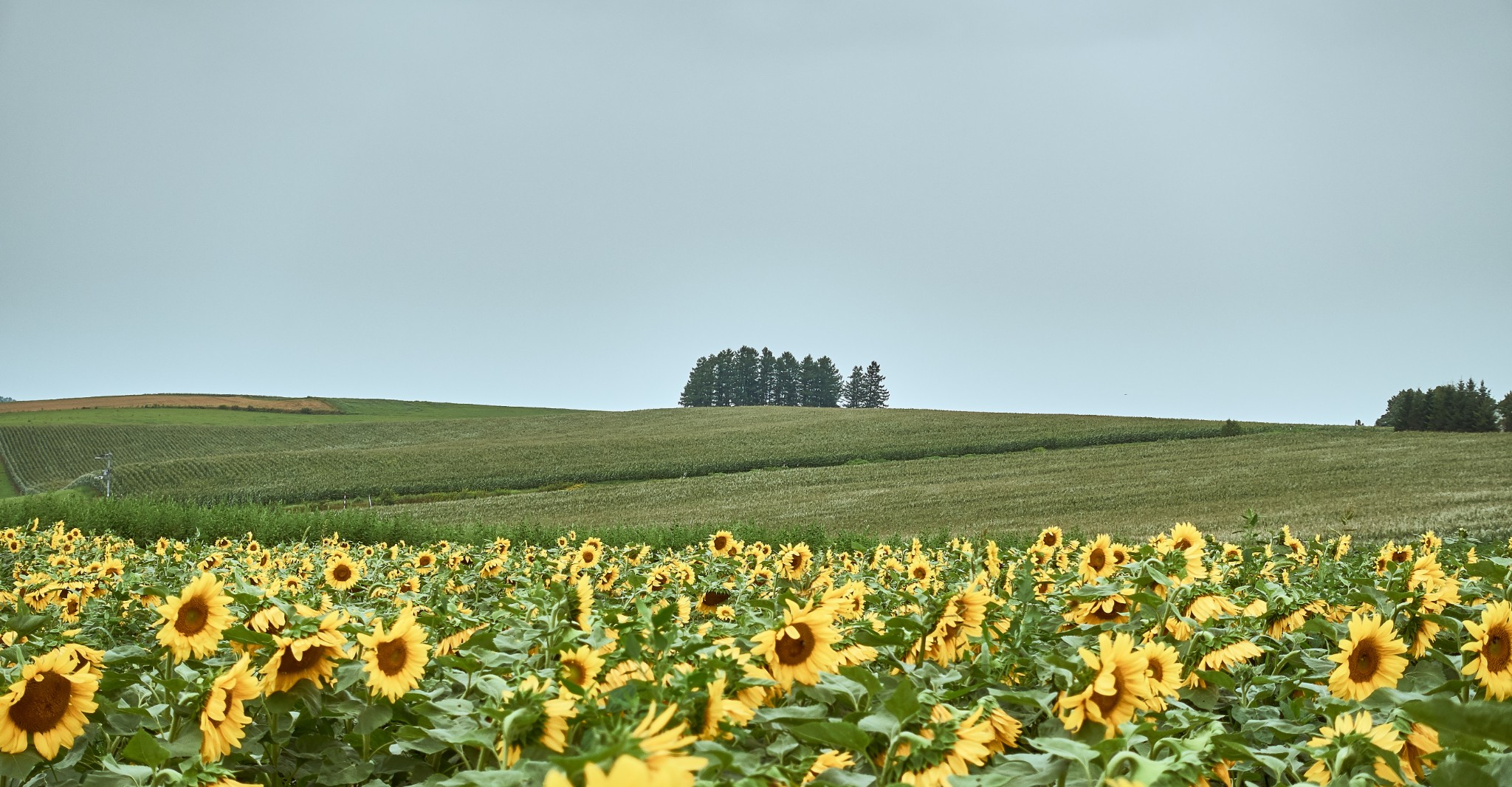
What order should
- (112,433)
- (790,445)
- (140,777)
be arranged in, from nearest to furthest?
(140,777), (790,445), (112,433)

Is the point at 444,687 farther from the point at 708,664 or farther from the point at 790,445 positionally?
the point at 790,445

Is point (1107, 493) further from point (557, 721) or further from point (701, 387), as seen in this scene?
point (701, 387)

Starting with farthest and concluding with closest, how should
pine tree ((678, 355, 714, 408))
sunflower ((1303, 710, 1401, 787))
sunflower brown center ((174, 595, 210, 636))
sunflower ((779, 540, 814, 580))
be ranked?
pine tree ((678, 355, 714, 408)) → sunflower ((779, 540, 814, 580)) → sunflower brown center ((174, 595, 210, 636)) → sunflower ((1303, 710, 1401, 787))

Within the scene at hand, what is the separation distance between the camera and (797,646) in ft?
5.90

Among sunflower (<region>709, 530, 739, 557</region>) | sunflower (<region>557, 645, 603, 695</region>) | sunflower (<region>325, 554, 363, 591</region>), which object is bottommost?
sunflower (<region>325, 554, 363, 591</region>)

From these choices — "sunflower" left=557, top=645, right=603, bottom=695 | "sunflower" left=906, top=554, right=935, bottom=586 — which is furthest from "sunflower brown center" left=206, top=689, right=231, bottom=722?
"sunflower" left=906, top=554, right=935, bottom=586

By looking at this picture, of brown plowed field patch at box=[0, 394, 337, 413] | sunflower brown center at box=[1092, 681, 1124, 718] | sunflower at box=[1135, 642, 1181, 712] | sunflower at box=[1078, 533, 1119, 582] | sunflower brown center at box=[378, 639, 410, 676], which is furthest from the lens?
brown plowed field patch at box=[0, 394, 337, 413]

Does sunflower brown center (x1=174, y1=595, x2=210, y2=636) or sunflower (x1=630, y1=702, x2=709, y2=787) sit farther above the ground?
sunflower (x1=630, y1=702, x2=709, y2=787)

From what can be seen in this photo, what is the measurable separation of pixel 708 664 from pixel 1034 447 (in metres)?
48.1

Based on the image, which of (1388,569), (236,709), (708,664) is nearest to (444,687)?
(236,709)

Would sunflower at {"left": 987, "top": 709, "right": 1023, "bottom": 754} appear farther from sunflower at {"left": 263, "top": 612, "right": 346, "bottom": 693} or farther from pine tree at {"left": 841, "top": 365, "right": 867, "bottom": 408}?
pine tree at {"left": 841, "top": 365, "right": 867, "bottom": 408}

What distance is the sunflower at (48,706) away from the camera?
1812 mm

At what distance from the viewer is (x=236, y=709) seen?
1856mm

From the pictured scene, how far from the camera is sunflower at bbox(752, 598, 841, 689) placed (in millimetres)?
1734
